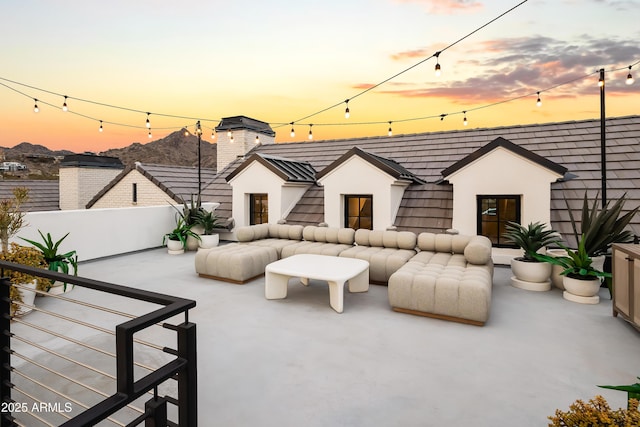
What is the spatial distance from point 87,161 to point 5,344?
15.1m

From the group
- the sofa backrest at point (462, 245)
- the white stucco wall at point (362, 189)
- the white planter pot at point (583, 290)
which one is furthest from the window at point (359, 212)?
the white planter pot at point (583, 290)

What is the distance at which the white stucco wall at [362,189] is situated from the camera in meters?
7.89

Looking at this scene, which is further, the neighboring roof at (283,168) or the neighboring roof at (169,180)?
the neighboring roof at (169,180)

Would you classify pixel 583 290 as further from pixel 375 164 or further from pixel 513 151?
pixel 375 164

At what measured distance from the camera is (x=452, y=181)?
7.59 metres

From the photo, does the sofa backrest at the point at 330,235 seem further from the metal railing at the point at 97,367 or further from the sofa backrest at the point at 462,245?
the metal railing at the point at 97,367

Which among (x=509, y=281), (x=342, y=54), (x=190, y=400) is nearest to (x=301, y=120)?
(x=342, y=54)

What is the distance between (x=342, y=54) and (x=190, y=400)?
947 centimetres

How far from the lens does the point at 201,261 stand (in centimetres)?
611

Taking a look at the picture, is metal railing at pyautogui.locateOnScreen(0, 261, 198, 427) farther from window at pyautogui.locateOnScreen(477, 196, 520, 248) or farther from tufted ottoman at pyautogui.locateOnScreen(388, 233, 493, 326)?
window at pyautogui.locateOnScreen(477, 196, 520, 248)

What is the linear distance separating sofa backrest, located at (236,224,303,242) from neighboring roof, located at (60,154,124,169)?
11.1m

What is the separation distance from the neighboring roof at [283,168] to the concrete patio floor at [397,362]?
4.57 meters

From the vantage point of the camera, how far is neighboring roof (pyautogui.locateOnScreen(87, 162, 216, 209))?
12.0 m

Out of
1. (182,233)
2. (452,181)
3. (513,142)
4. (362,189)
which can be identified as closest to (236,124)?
(182,233)
